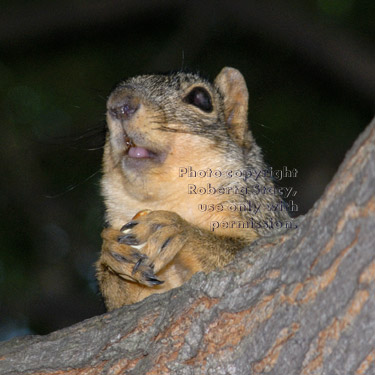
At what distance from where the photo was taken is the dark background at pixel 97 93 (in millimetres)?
5930

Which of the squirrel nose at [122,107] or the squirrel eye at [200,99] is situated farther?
the squirrel eye at [200,99]

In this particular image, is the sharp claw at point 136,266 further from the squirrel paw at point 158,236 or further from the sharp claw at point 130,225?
the sharp claw at point 130,225

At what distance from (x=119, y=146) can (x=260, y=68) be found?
379cm

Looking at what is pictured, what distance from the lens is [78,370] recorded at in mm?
3127

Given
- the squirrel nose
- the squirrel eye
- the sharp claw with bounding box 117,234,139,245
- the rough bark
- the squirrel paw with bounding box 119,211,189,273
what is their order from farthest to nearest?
the squirrel eye < the squirrel nose < the sharp claw with bounding box 117,234,139,245 < the squirrel paw with bounding box 119,211,189,273 < the rough bark

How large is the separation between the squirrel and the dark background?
1.53m

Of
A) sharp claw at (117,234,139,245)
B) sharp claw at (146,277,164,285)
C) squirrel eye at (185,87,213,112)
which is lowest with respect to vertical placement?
sharp claw at (146,277,164,285)

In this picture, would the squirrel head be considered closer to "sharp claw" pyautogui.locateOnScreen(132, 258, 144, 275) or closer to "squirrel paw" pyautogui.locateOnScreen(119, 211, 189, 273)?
"squirrel paw" pyautogui.locateOnScreen(119, 211, 189, 273)

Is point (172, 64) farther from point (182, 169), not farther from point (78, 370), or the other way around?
point (78, 370)

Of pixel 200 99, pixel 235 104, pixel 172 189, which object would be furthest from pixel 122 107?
pixel 235 104

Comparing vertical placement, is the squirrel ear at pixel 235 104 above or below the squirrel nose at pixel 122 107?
above

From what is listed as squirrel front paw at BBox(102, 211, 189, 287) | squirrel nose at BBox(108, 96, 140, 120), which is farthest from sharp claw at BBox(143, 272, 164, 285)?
squirrel nose at BBox(108, 96, 140, 120)

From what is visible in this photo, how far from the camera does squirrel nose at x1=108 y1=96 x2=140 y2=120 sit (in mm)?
3795

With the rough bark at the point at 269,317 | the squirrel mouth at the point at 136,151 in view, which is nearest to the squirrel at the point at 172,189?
the squirrel mouth at the point at 136,151
